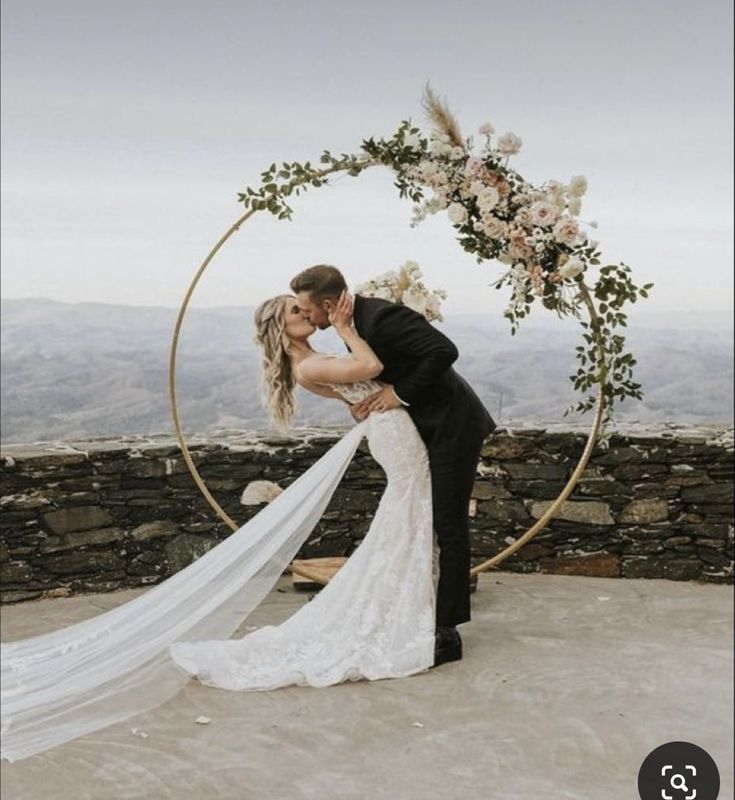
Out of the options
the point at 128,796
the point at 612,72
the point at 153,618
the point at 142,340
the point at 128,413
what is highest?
the point at 612,72

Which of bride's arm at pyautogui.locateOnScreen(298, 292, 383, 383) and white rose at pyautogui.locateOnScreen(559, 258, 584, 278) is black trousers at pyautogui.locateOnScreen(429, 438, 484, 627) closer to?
bride's arm at pyautogui.locateOnScreen(298, 292, 383, 383)

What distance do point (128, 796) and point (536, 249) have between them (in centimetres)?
269

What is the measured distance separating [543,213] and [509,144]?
1.11 feet

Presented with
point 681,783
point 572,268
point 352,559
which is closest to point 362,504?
point 352,559

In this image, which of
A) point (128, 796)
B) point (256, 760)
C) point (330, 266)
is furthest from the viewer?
point (330, 266)

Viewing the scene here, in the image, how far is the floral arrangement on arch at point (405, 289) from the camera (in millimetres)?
4875

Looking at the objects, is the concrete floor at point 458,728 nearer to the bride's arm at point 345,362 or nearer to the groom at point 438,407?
the groom at point 438,407

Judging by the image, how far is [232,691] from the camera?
409 cm

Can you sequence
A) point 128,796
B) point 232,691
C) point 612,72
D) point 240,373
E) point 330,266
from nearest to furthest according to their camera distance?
point 128,796 → point 232,691 → point 330,266 → point 240,373 → point 612,72

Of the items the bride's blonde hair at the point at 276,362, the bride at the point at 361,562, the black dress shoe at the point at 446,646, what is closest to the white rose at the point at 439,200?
the bride at the point at 361,562

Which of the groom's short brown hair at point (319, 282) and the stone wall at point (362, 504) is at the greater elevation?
the groom's short brown hair at point (319, 282)

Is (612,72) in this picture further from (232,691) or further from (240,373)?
(232,691)

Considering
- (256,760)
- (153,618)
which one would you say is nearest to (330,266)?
(153,618)

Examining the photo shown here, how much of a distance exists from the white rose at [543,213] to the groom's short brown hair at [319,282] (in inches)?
34.6
